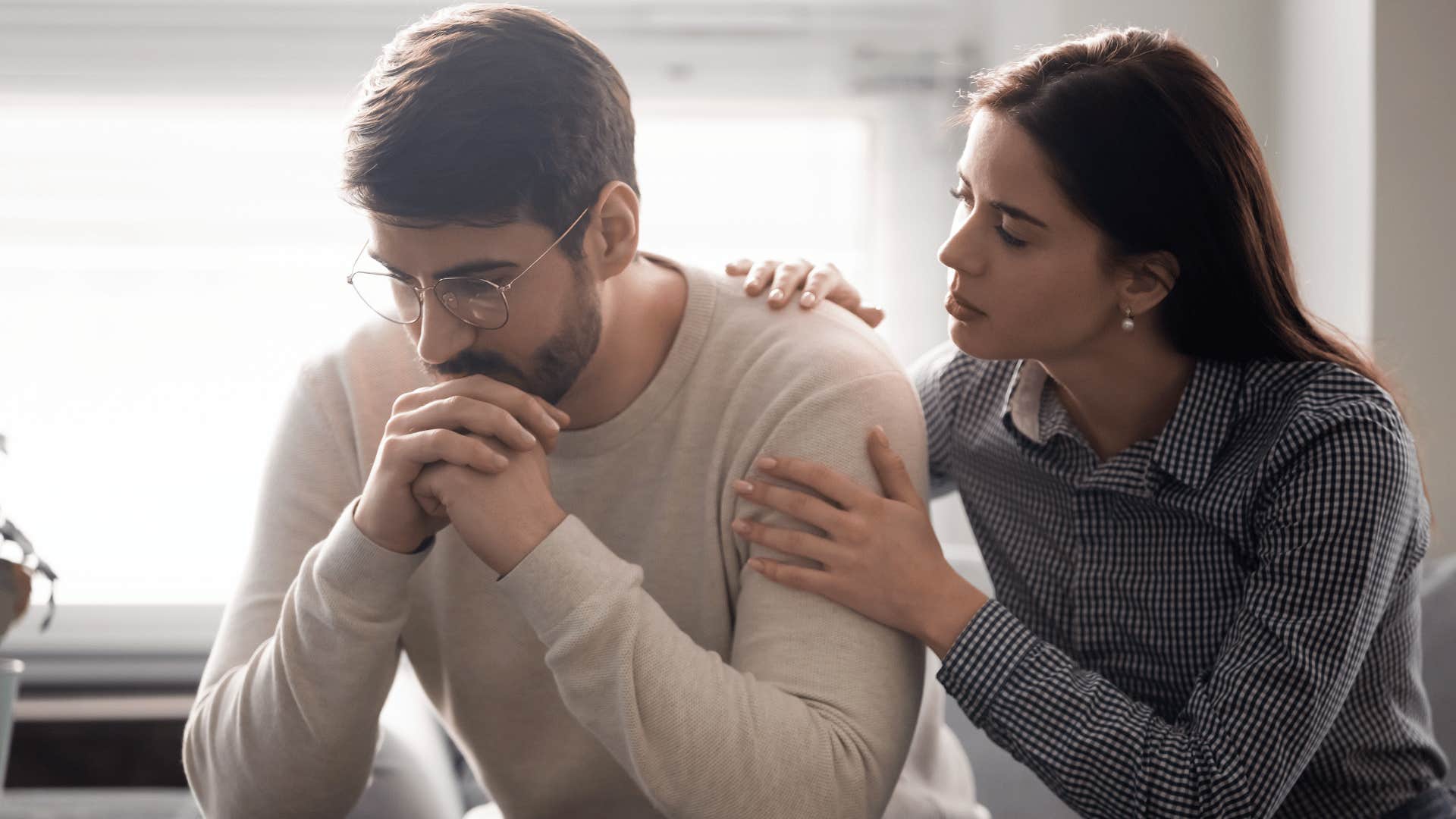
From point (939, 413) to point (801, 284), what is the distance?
28 cm

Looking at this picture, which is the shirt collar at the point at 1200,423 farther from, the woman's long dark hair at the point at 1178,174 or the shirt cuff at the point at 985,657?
the shirt cuff at the point at 985,657

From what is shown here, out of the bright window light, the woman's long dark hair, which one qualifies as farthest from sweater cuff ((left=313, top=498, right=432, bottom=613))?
the bright window light

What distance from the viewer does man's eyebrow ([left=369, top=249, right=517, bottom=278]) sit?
110 centimetres

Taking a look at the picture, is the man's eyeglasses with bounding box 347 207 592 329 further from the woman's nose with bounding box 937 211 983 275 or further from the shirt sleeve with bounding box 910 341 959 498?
the shirt sleeve with bounding box 910 341 959 498

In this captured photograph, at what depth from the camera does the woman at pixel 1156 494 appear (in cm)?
113

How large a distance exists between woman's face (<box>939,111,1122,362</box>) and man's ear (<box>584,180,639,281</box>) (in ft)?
1.04

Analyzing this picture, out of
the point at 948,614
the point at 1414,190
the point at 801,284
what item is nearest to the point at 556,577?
the point at 948,614

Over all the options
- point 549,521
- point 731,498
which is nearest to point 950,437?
point 731,498

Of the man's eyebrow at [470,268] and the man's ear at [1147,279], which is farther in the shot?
the man's ear at [1147,279]

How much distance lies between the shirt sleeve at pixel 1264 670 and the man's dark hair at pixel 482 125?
0.57 metres

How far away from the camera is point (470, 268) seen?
110cm

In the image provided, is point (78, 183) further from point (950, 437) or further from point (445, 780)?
point (950, 437)

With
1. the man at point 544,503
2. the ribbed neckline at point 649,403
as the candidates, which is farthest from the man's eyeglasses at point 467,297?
the ribbed neckline at point 649,403

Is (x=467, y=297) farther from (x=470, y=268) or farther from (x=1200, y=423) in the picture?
(x=1200, y=423)
